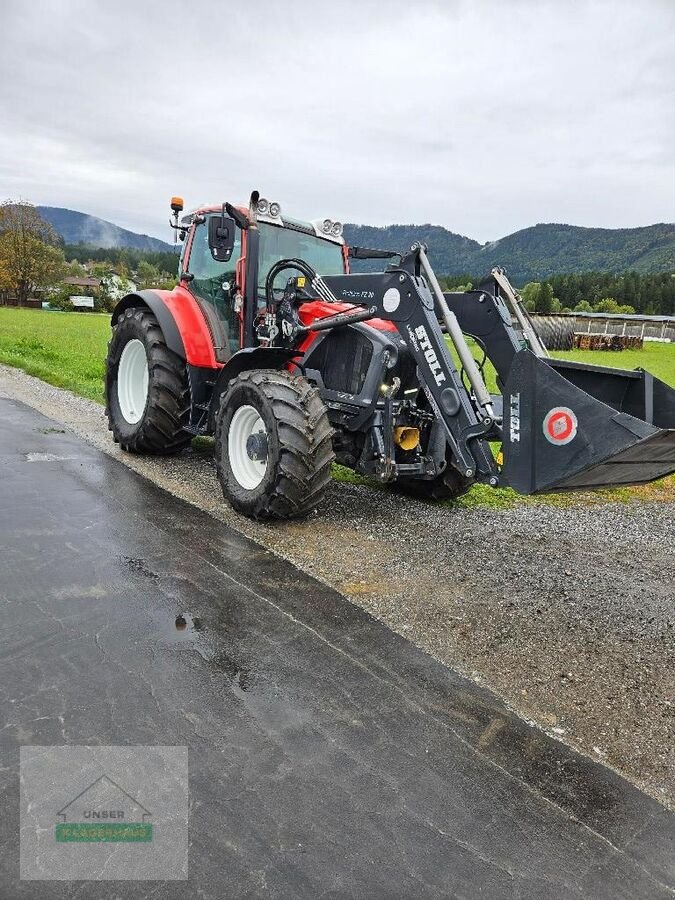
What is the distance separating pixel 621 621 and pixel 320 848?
287cm

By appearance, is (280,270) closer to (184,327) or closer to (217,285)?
(217,285)

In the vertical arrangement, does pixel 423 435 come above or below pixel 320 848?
above

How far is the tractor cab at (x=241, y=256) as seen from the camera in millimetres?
6617

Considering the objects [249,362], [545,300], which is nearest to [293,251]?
[249,362]

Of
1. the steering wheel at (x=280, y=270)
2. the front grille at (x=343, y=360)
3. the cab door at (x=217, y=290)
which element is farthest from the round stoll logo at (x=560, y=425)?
the cab door at (x=217, y=290)

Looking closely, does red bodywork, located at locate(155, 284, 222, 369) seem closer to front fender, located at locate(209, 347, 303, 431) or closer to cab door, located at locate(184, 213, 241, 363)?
cab door, located at locate(184, 213, 241, 363)

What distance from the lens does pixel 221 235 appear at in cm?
631

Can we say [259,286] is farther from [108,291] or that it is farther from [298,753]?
[108,291]

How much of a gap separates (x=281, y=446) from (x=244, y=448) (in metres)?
0.96

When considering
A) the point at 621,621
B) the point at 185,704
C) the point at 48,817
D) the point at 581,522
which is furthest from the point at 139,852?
the point at 581,522

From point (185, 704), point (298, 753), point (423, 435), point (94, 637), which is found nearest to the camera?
point (298, 753)

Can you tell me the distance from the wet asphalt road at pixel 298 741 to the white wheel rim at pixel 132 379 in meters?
3.76

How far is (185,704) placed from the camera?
10.3 ft

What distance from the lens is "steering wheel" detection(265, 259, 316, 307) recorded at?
6.83m
